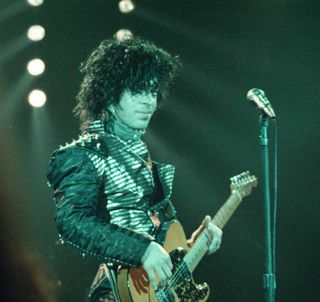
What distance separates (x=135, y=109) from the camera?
2949 mm

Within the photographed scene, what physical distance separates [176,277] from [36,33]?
3.56 meters

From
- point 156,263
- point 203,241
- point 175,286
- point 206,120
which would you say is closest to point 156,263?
point 156,263

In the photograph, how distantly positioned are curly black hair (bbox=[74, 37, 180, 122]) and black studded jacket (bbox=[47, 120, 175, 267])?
6.7 inches

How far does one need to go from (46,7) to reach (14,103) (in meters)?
1.02

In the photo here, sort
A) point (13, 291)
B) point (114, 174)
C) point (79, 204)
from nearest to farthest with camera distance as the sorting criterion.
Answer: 1. point (79, 204)
2. point (114, 174)
3. point (13, 291)

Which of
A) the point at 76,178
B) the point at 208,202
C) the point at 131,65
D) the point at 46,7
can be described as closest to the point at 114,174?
the point at 76,178

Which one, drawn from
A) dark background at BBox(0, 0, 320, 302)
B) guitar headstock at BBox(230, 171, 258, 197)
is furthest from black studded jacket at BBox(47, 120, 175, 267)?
dark background at BBox(0, 0, 320, 302)

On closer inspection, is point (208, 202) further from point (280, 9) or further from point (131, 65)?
point (131, 65)

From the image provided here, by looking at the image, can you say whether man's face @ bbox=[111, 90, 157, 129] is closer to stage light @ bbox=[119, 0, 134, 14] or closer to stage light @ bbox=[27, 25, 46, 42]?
stage light @ bbox=[27, 25, 46, 42]

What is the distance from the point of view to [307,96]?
18.4 feet

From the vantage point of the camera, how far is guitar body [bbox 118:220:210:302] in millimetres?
2523

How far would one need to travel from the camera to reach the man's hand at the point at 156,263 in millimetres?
2512

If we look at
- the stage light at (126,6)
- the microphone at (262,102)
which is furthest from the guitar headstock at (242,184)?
the stage light at (126,6)

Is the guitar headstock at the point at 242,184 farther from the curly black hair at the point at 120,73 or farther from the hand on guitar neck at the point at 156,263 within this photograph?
the hand on guitar neck at the point at 156,263
